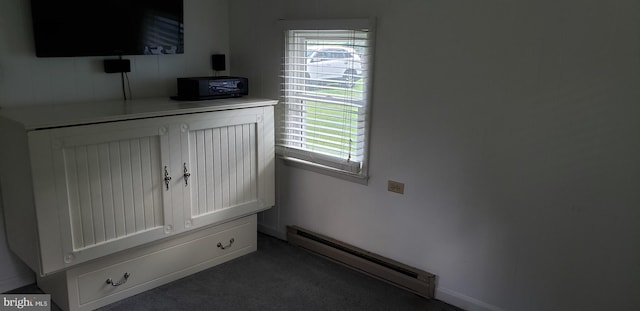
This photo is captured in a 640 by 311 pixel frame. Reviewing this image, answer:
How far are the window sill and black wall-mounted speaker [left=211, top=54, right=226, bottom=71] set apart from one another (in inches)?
31.7

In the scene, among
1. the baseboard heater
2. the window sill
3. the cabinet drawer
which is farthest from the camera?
the window sill

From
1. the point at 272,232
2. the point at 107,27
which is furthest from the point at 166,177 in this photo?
the point at 272,232

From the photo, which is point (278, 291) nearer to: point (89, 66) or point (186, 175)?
point (186, 175)

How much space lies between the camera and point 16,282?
296cm

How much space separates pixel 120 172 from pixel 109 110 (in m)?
0.37

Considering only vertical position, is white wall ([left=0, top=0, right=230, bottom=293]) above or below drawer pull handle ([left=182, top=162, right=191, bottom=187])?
above

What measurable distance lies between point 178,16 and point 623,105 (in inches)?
106

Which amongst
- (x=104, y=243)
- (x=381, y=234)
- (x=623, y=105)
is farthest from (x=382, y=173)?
(x=104, y=243)

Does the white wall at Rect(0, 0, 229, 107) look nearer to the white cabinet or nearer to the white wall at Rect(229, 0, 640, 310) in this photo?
the white cabinet

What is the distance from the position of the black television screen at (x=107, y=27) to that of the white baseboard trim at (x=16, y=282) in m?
1.31

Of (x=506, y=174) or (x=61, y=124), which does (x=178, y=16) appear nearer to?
(x=61, y=124)

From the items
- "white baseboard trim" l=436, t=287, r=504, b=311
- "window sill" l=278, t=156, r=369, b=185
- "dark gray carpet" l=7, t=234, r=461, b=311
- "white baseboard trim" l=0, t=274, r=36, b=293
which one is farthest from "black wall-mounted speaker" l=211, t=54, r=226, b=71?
"white baseboard trim" l=436, t=287, r=504, b=311

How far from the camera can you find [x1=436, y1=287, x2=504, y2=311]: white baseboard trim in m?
2.79

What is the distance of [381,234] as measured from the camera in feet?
10.5
